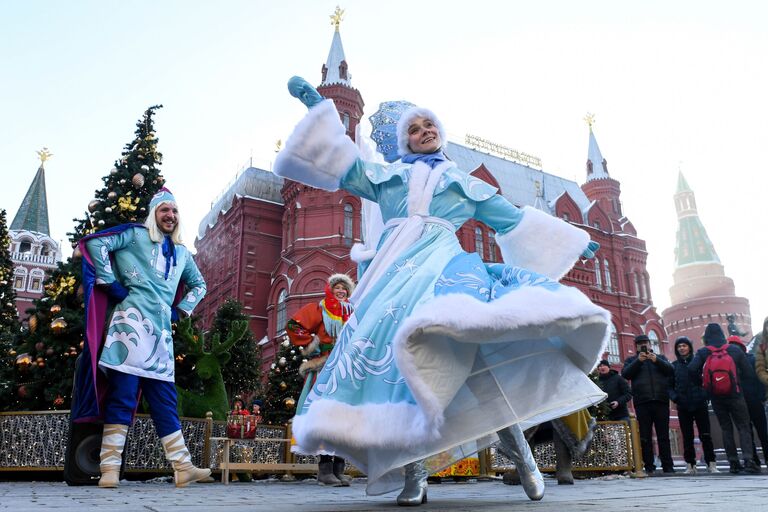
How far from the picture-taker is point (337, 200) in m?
27.4

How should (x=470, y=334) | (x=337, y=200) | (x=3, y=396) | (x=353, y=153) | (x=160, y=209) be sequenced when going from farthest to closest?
(x=337, y=200), (x=3, y=396), (x=160, y=209), (x=353, y=153), (x=470, y=334)

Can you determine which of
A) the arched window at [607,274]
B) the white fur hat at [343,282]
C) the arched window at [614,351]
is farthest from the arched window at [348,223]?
the white fur hat at [343,282]

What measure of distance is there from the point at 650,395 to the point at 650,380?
204 millimetres

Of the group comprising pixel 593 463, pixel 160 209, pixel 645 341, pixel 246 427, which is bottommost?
pixel 593 463

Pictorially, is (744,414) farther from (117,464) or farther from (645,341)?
(117,464)

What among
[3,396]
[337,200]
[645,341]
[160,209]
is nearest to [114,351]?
[160,209]

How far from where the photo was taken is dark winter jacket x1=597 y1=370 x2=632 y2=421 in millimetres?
8664

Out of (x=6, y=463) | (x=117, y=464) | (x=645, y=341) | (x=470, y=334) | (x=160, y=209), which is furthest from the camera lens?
(x=645, y=341)

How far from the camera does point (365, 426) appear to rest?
2576 mm

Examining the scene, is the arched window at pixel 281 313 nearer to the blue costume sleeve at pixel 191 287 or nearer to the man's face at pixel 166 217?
the blue costume sleeve at pixel 191 287

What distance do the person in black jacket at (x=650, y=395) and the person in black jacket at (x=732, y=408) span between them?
42 cm

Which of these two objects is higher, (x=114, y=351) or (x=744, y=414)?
(x=114, y=351)

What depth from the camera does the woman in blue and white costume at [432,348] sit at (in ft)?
8.16

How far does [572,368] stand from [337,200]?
25.0 metres
